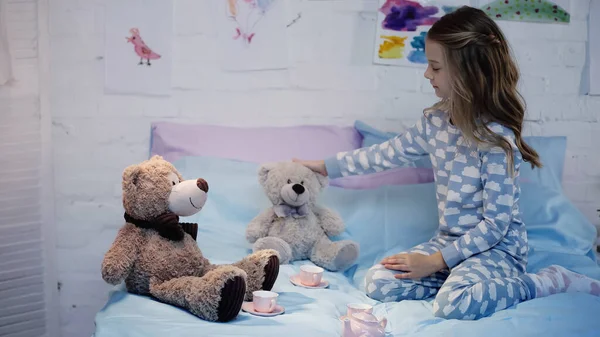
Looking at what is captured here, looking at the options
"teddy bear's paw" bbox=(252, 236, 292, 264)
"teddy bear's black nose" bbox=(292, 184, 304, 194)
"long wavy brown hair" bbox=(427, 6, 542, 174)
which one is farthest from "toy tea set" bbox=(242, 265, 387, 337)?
"long wavy brown hair" bbox=(427, 6, 542, 174)

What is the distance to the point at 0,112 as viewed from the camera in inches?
Result: 82.9

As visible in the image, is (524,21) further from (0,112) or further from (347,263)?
(0,112)

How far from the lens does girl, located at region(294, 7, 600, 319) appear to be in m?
1.77

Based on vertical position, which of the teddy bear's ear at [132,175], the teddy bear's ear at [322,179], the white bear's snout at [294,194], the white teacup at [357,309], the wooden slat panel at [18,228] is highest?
the teddy bear's ear at [132,175]

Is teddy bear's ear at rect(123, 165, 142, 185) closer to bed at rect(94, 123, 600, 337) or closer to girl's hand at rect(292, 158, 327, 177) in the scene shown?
bed at rect(94, 123, 600, 337)

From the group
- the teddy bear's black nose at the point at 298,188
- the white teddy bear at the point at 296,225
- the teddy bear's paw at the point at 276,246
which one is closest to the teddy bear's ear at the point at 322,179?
the white teddy bear at the point at 296,225

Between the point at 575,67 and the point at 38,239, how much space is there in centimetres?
209

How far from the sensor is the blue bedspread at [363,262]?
4.59ft

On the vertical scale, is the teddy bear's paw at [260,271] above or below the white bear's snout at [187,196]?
below

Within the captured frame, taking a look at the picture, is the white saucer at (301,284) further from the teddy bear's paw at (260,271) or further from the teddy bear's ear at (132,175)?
the teddy bear's ear at (132,175)

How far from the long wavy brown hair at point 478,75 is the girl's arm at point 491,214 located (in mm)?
104

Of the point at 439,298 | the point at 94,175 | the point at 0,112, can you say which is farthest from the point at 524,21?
the point at 0,112

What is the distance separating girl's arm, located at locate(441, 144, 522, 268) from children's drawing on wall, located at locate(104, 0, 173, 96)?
115 cm

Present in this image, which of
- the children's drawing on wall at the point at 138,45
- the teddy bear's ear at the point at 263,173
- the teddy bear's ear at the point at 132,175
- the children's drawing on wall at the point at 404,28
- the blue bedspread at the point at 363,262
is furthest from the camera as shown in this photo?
the children's drawing on wall at the point at 404,28
